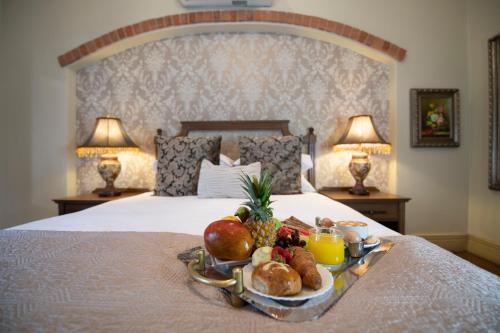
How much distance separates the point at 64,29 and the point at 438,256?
3.72 metres

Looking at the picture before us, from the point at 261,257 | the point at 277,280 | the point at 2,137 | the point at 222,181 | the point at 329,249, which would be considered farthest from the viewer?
the point at 2,137

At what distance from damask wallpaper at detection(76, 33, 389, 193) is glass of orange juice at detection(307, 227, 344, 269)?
6.99 ft

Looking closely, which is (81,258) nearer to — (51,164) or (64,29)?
(51,164)

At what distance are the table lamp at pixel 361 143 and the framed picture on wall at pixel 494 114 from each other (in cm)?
93

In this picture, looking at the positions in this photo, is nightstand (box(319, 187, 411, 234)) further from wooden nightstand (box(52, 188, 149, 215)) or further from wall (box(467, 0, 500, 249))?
wooden nightstand (box(52, 188, 149, 215))

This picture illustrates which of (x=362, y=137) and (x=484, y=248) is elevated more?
(x=362, y=137)

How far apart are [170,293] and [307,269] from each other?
1.03 ft

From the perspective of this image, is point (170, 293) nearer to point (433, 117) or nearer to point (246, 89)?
point (246, 89)

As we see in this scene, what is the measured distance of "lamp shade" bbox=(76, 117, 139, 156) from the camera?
8.36 ft

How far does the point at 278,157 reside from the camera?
91.0 inches

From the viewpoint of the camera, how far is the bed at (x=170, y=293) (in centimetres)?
50

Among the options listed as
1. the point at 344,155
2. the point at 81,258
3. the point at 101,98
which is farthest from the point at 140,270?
the point at 101,98

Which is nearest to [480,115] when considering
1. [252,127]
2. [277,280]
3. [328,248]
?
[252,127]

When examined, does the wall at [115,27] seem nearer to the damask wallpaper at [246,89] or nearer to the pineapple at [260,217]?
the damask wallpaper at [246,89]
